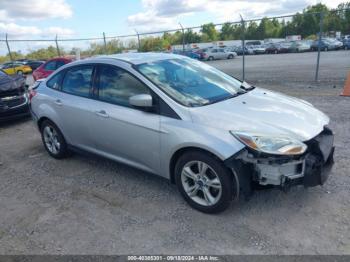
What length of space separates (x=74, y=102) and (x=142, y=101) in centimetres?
146

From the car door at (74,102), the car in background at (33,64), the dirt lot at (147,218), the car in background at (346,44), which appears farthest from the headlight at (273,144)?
the car in background at (346,44)

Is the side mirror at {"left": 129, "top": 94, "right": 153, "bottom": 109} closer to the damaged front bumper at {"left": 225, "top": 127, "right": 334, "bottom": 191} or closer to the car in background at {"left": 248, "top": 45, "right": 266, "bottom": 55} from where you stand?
the damaged front bumper at {"left": 225, "top": 127, "right": 334, "bottom": 191}

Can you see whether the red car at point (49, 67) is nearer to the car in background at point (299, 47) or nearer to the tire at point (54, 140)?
the tire at point (54, 140)

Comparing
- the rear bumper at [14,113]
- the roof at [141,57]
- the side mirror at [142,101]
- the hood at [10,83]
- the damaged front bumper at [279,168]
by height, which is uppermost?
the roof at [141,57]

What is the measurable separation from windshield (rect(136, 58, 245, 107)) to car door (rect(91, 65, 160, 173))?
249 mm

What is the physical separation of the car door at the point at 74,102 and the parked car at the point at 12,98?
3185 millimetres

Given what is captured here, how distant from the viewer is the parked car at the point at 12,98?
298 inches

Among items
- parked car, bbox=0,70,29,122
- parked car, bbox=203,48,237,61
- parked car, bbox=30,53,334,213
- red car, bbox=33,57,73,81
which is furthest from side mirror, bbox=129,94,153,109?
parked car, bbox=203,48,237,61

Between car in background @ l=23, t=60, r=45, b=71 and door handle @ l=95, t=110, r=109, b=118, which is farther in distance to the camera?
car in background @ l=23, t=60, r=45, b=71

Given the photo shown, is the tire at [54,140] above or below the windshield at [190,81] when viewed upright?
below

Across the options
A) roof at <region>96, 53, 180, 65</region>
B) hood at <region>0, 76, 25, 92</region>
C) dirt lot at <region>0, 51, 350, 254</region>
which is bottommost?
dirt lot at <region>0, 51, 350, 254</region>

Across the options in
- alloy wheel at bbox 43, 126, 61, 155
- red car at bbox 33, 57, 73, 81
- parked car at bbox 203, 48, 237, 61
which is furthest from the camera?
parked car at bbox 203, 48, 237, 61

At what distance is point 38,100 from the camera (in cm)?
523

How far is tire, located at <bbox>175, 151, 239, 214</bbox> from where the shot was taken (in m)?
3.16
